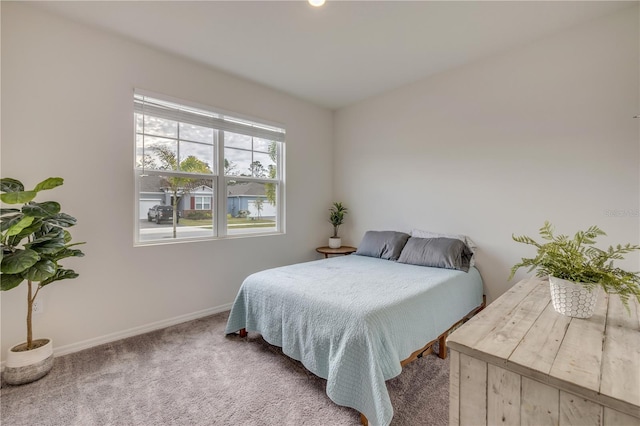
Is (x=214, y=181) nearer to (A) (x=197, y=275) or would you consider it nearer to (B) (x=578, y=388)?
(A) (x=197, y=275)

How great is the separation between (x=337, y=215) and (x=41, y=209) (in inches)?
120

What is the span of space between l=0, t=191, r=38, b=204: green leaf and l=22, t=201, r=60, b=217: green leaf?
0.11m

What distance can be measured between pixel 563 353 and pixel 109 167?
311 cm

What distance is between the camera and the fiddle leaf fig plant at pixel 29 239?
5.29 ft

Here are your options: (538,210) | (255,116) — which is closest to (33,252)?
(255,116)

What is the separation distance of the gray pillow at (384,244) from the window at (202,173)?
1150mm

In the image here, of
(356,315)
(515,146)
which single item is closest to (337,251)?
(356,315)

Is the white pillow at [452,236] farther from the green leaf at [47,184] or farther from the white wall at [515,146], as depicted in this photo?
the green leaf at [47,184]

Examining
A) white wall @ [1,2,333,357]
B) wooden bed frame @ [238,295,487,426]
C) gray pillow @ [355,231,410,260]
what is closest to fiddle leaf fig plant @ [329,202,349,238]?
gray pillow @ [355,231,410,260]

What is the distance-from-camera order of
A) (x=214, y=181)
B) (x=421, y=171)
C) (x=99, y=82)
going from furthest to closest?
(x=421, y=171), (x=214, y=181), (x=99, y=82)

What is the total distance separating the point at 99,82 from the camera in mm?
2299

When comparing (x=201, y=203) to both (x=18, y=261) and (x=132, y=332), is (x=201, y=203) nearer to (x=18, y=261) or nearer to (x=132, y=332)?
(x=132, y=332)

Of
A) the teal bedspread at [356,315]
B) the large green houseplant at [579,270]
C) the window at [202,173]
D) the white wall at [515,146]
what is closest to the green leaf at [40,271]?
the window at [202,173]

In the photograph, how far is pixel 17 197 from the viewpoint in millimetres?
1625
